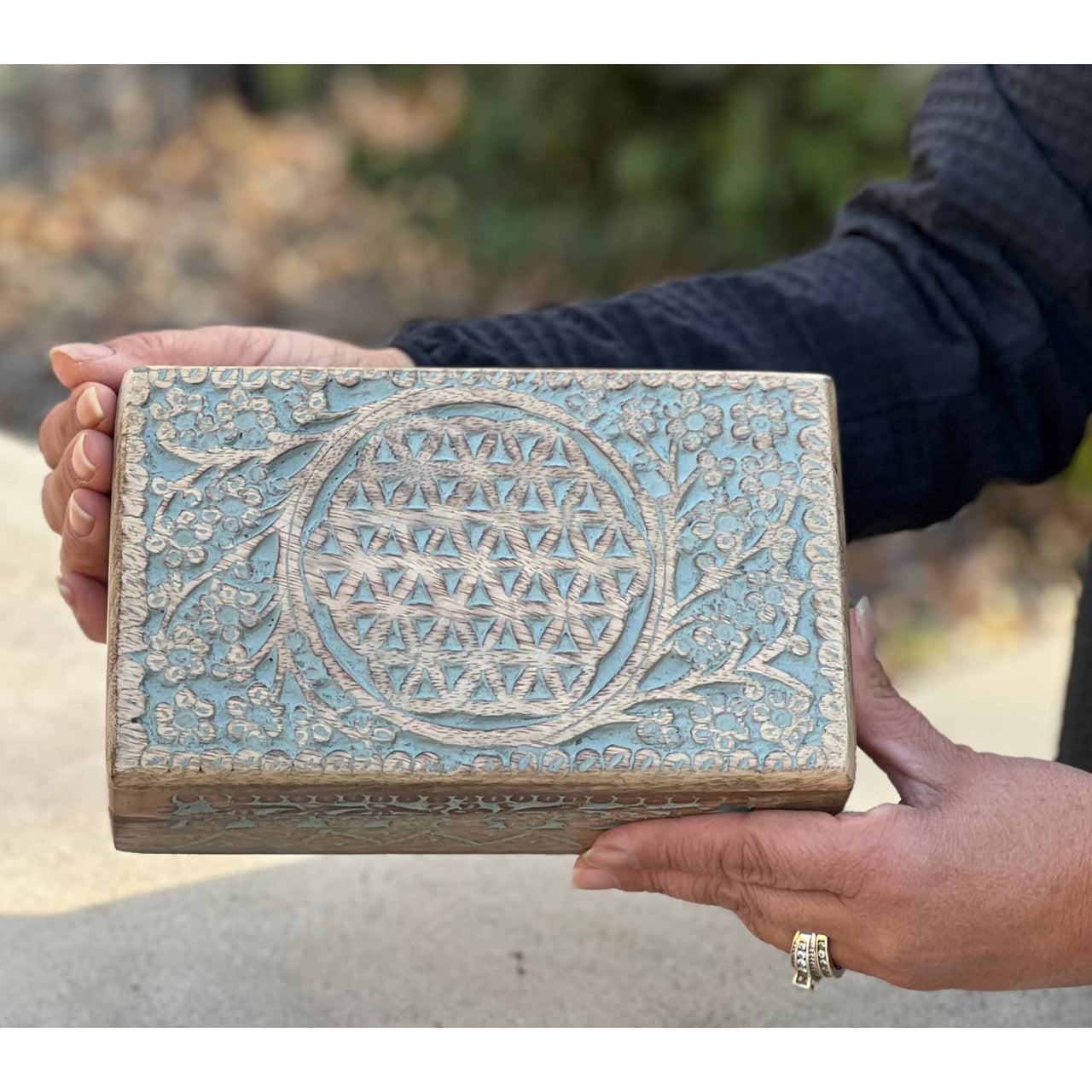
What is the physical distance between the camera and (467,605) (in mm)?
1050

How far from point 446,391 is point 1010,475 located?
2.46ft

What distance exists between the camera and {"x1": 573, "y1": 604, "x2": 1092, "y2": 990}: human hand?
1067mm

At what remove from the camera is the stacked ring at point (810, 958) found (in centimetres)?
113

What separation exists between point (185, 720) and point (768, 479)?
49 centimetres

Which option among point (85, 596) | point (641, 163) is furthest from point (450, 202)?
point (85, 596)

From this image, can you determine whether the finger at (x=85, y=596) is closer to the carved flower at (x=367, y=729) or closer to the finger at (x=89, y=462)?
the finger at (x=89, y=462)

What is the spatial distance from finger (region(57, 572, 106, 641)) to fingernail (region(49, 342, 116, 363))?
0.69ft

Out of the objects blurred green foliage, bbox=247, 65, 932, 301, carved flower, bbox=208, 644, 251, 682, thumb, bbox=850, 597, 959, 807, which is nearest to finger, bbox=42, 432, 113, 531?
carved flower, bbox=208, 644, 251, 682

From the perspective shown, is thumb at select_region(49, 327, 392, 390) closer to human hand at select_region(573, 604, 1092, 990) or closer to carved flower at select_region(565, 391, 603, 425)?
carved flower at select_region(565, 391, 603, 425)

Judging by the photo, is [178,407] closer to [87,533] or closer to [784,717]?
[87,533]

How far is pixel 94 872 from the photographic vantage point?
1.48 m
